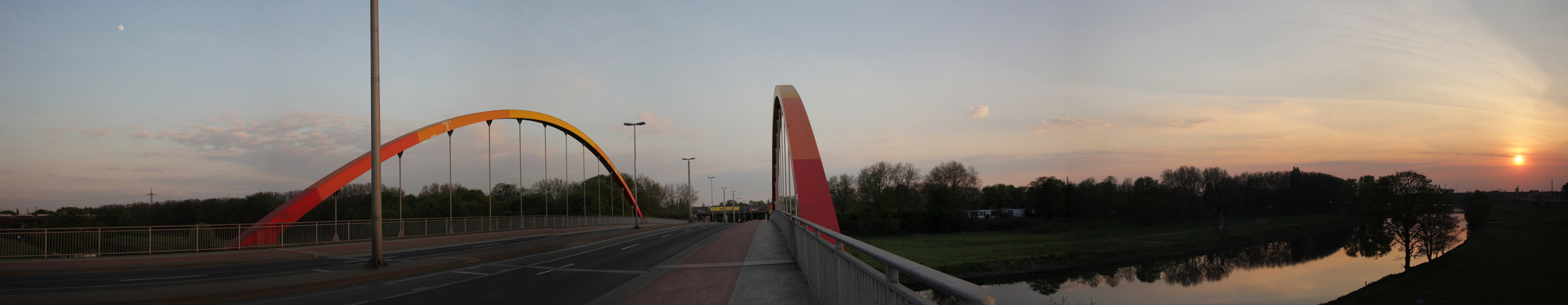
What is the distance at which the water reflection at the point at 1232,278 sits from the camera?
43062 millimetres

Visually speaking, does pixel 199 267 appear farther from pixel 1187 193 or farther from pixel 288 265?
pixel 1187 193

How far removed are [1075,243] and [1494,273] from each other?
2942cm

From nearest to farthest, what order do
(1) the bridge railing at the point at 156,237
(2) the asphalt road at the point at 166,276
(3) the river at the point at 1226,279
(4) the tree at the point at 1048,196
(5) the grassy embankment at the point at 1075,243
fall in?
1. (2) the asphalt road at the point at 166,276
2. (1) the bridge railing at the point at 156,237
3. (3) the river at the point at 1226,279
4. (5) the grassy embankment at the point at 1075,243
5. (4) the tree at the point at 1048,196

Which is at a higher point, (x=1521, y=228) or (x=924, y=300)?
(x=924, y=300)

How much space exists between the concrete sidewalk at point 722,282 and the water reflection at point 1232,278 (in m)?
29.4

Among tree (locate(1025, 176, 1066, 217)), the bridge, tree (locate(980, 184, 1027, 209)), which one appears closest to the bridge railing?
the bridge

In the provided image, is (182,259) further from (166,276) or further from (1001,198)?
(1001,198)

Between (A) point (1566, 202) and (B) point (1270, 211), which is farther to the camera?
(B) point (1270, 211)

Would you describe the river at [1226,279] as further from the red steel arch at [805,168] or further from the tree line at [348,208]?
the tree line at [348,208]

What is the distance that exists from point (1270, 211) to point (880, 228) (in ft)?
232

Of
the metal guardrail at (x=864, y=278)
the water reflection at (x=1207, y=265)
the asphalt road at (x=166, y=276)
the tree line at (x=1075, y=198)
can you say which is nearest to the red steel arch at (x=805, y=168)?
the metal guardrail at (x=864, y=278)

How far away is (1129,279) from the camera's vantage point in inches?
1917

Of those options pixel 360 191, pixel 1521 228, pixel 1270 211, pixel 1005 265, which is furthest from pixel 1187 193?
pixel 360 191

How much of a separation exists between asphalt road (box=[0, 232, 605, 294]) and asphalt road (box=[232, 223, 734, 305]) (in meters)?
3.03
